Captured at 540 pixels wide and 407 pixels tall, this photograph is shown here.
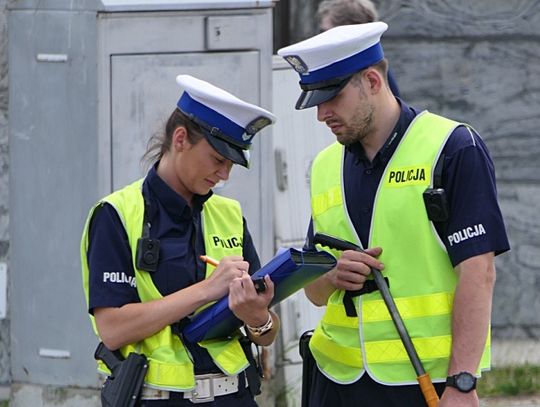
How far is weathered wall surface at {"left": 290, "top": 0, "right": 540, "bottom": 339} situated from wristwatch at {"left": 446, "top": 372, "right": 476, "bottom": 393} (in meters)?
3.81

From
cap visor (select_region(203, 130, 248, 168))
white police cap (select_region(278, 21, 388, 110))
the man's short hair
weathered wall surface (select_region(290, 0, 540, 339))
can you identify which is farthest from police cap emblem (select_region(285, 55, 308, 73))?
weathered wall surface (select_region(290, 0, 540, 339))

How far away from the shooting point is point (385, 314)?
13.2 feet

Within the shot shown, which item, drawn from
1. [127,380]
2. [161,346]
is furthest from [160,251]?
[127,380]

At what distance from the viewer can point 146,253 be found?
3.88 metres

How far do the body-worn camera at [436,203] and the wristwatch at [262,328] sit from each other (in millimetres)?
570

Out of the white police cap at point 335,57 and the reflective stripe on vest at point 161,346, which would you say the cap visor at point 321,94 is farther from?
the reflective stripe on vest at point 161,346

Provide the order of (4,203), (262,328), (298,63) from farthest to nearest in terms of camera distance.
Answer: (4,203), (298,63), (262,328)

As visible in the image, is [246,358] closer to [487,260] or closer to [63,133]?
[487,260]

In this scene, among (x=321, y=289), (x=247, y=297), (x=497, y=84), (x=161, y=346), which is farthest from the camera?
(x=497, y=84)

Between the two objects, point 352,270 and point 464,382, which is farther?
point 352,270

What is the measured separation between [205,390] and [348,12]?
2404 mm

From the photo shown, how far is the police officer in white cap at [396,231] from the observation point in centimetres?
389

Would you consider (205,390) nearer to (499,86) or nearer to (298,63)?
(298,63)

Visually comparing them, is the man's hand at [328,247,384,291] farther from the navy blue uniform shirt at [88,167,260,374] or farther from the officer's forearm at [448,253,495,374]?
the navy blue uniform shirt at [88,167,260,374]
